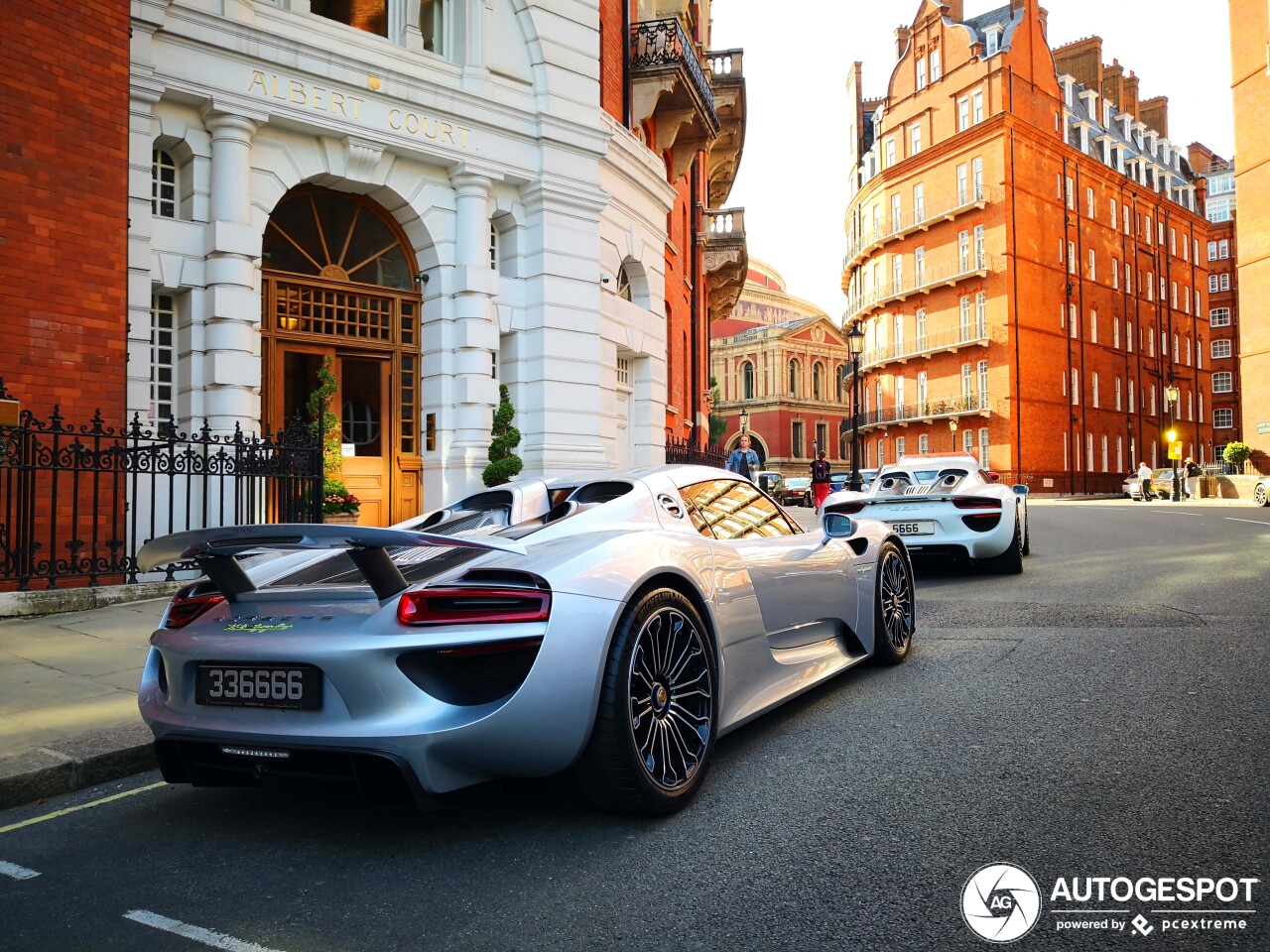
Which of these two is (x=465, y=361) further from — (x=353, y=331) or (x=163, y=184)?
(x=163, y=184)

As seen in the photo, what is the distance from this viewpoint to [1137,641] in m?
5.90

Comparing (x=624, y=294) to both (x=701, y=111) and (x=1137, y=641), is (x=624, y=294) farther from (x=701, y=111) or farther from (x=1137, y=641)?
(x=1137, y=641)

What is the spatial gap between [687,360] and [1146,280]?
1916 inches

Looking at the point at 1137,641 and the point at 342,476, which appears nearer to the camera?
the point at 1137,641

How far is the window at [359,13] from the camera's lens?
1217 centimetres

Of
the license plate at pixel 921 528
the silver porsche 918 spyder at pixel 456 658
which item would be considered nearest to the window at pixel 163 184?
the silver porsche 918 spyder at pixel 456 658

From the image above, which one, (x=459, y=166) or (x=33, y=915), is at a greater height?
(x=459, y=166)

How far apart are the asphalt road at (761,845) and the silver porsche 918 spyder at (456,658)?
26 centimetres

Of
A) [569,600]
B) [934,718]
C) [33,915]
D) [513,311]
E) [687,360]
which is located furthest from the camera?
[687,360]

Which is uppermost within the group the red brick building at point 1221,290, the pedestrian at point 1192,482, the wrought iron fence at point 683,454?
the red brick building at point 1221,290

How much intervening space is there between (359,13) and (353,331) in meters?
4.30

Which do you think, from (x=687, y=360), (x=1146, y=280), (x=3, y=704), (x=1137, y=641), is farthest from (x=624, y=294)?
(x=1146, y=280)

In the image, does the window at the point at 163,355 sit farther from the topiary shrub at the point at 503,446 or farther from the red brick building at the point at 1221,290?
the red brick building at the point at 1221,290

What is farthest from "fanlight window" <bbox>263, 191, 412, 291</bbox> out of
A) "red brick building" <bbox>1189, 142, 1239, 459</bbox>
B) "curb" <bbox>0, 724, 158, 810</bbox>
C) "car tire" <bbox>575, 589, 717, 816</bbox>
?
"red brick building" <bbox>1189, 142, 1239, 459</bbox>
